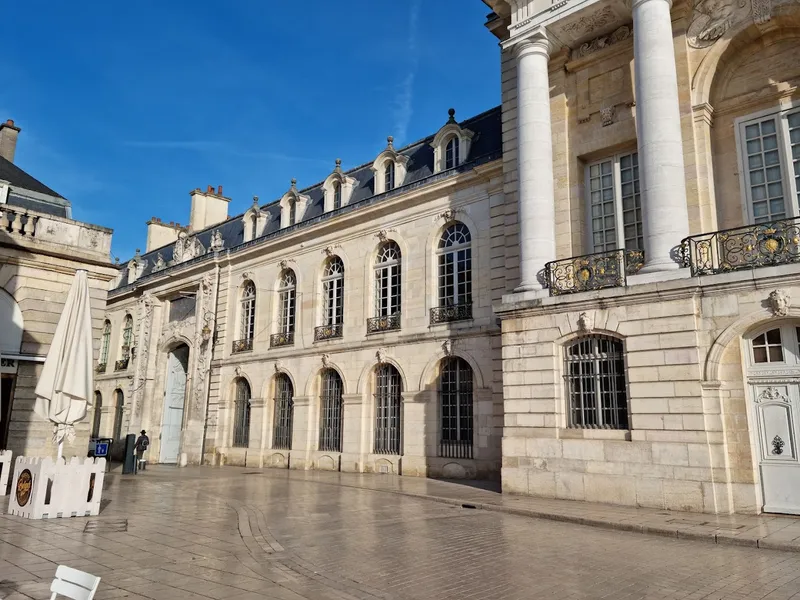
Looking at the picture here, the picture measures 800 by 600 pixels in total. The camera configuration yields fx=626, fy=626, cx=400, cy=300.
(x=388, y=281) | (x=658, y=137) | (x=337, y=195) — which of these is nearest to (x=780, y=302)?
(x=658, y=137)

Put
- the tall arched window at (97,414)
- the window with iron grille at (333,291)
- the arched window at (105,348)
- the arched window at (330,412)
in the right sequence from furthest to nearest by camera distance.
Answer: the arched window at (105,348), the tall arched window at (97,414), the window with iron grille at (333,291), the arched window at (330,412)

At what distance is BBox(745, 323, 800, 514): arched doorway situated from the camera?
993cm

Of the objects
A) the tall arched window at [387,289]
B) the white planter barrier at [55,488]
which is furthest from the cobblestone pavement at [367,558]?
the tall arched window at [387,289]

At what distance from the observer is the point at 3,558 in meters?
6.49

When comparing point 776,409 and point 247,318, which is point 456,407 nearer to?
point 776,409

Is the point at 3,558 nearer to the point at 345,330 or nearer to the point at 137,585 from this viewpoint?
the point at 137,585

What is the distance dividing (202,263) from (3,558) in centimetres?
2134

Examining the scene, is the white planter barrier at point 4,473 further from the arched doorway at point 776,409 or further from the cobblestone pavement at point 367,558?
the arched doorway at point 776,409

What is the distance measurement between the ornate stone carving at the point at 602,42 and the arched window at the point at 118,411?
84.5 ft

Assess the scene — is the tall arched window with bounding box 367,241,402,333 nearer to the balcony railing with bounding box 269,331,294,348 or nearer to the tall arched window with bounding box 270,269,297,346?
the balcony railing with bounding box 269,331,294,348

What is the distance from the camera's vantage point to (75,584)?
3.84m

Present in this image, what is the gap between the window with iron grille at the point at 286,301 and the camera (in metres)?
23.4

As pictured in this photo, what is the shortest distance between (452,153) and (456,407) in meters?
7.59

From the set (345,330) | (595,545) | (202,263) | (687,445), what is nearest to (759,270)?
(687,445)
